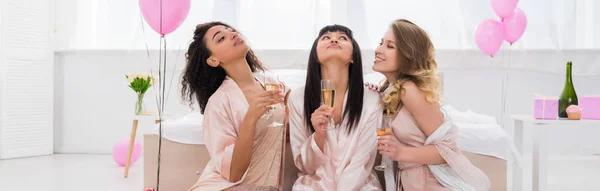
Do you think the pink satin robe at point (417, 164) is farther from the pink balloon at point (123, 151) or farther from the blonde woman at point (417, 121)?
the pink balloon at point (123, 151)

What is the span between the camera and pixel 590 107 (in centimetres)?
292

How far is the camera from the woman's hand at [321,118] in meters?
1.87

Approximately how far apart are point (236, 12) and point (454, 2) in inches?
73.3

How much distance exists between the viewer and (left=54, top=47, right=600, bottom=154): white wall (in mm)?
5078

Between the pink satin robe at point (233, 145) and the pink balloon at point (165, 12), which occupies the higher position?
the pink balloon at point (165, 12)

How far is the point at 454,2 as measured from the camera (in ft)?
16.6

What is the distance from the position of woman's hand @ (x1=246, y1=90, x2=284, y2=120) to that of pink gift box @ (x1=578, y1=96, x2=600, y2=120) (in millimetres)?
1755

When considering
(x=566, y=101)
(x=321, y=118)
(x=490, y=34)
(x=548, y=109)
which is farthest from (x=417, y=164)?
(x=490, y=34)

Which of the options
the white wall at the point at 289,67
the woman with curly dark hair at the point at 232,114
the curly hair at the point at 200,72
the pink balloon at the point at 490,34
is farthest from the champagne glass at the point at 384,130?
the white wall at the point at 289,67

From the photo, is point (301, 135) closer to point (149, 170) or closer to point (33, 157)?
point (149, 170)

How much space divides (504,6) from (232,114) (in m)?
2.78

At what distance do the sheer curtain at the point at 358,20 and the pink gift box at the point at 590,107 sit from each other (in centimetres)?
216

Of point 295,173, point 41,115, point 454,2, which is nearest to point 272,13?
point 454,2

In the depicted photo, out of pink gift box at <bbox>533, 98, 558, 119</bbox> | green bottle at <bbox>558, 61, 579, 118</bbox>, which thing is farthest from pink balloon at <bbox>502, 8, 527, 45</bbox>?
pink gift box at <bbox>533, 98, 558, 119</bbox>
